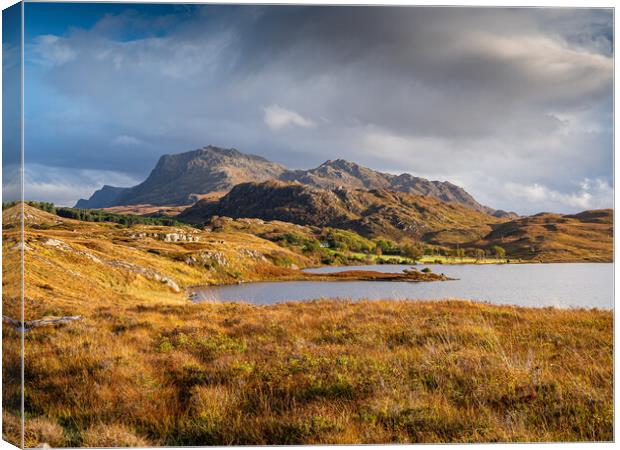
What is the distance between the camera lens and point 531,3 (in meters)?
8.12

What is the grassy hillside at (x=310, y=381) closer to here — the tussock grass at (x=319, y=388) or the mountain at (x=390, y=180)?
the tussock grass at (x=319, y=388)

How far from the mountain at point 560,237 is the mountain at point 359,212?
13.3ft

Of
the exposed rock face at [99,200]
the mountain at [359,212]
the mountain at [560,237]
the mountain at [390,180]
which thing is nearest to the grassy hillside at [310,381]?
the mountain at [560,237]

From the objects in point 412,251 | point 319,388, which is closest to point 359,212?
point 412,251

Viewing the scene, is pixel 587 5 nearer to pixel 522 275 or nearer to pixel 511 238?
pixel 522 275

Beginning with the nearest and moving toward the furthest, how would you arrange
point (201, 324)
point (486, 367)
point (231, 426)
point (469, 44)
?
point (231, 426) → point (486, 367) → point (469, 44) → point (201, 324)

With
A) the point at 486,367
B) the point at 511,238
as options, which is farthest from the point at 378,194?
the point at 486,367

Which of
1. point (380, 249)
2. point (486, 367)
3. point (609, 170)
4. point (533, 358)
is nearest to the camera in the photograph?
point (486, 367)

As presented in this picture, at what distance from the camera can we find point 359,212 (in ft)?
164

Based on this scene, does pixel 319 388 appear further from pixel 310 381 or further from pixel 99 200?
pixel 99 200

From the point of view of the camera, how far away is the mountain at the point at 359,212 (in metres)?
44.3

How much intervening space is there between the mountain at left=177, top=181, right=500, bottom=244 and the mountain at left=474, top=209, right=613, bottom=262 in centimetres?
404

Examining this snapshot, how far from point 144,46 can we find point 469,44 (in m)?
8.17

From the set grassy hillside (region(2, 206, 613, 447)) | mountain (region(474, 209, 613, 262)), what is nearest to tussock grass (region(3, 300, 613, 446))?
grassy hillside (region(2, 206, 613, 447))
